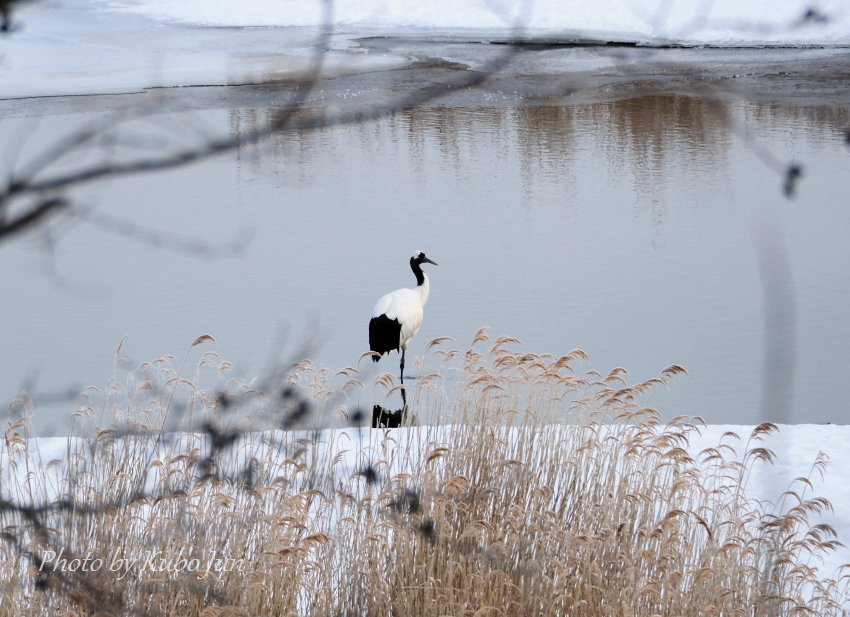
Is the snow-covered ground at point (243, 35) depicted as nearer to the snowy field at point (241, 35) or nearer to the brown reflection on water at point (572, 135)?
the snowy field at point (241, 35)

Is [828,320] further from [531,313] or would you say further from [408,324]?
[408,324]

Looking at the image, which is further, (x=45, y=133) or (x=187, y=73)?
(x=187, y=73)

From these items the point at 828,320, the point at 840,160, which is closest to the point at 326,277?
the point at 828,320

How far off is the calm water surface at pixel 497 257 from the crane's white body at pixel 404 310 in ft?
1.04

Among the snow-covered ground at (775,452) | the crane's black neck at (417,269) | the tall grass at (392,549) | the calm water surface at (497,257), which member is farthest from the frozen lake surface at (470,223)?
the tall grass at (392,549)

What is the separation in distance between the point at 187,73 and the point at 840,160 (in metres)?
9.77

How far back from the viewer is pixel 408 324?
7.02m

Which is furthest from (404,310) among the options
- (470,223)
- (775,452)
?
(470,223)

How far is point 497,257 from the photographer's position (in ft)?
29.9

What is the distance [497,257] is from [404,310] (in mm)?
2353

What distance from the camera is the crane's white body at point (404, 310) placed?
22.7ft

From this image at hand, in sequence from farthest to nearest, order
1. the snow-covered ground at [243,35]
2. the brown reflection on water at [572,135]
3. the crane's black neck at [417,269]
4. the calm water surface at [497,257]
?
the snow-covered ground at [243,35] → the brown reflection on water at [572,135] → the crane's black neck at [417,269] → the calm water surface at [497,257]

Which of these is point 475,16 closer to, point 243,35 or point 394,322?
point 243,35

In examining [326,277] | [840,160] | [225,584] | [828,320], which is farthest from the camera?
[840,160]
